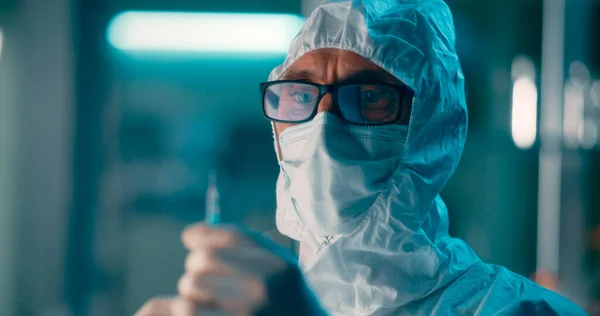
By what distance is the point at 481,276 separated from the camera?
1070mm

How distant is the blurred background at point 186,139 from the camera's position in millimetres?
2521

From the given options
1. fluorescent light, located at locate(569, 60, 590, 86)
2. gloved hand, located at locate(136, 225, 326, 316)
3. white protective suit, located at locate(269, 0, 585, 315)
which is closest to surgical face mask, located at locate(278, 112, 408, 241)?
white protective suit, located at locate(269, 0, 585, 315)

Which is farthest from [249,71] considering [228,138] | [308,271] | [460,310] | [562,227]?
[562,227]

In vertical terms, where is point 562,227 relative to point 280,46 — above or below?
below

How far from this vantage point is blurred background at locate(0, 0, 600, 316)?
2.52 meters

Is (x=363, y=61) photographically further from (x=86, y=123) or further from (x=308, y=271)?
(x=86, y=123)

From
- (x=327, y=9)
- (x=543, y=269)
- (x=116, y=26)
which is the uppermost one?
(x=116, y=26)

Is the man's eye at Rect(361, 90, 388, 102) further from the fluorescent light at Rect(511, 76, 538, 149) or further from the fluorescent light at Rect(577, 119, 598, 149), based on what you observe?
the fluorescent light at Rect(577, 119, 598, 149)

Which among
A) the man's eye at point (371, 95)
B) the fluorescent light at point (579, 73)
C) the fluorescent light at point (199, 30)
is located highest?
the fluorescent light at point (199, 30)

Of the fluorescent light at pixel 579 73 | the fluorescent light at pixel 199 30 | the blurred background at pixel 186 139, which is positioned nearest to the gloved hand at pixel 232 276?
the blurred background at pixel 186 139

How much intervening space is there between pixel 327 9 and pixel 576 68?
2.45 m

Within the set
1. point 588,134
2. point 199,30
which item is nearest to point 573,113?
point 588,134

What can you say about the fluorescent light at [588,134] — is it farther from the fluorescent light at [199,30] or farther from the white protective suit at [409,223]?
the white protective suit at [409,223]

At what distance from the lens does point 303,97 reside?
1161mm
